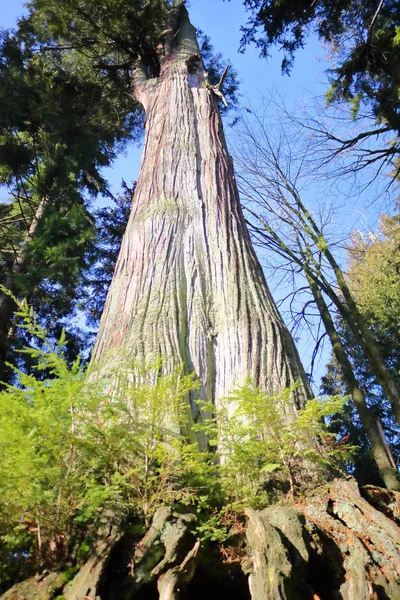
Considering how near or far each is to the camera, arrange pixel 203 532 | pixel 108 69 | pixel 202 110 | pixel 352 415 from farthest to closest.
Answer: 1. pixel 352 415
2. pixel 108 69
3. pixel 202 110
4. pixel 203 532

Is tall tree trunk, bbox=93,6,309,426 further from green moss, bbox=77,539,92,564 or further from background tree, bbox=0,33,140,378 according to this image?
background tree, bbox=0,33,140,378

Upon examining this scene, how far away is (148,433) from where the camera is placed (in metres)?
2.36

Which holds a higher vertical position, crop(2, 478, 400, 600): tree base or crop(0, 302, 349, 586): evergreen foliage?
crop(0, 302, 349, 586): evergreen foliage

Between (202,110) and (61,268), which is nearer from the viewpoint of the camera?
(202,110)

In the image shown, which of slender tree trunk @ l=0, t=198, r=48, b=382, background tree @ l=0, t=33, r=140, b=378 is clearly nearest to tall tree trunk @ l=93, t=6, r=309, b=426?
background tree @ l=0, t=33, r=140, b=378

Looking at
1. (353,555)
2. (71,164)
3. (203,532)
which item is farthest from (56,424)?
(71,164)

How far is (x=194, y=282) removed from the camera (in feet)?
12.2

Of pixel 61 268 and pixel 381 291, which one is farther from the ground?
pixel 381 291

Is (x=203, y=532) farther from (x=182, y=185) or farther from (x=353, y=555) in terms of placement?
(x=182, y=185)

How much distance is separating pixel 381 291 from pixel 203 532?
15.3 meters

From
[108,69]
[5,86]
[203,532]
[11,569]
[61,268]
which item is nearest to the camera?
[11,569]

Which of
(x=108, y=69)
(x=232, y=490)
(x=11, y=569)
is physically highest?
(x=108, y=69)

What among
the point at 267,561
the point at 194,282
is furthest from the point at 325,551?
the point at 194,282

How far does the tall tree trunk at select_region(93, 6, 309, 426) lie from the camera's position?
3191 millimetres
